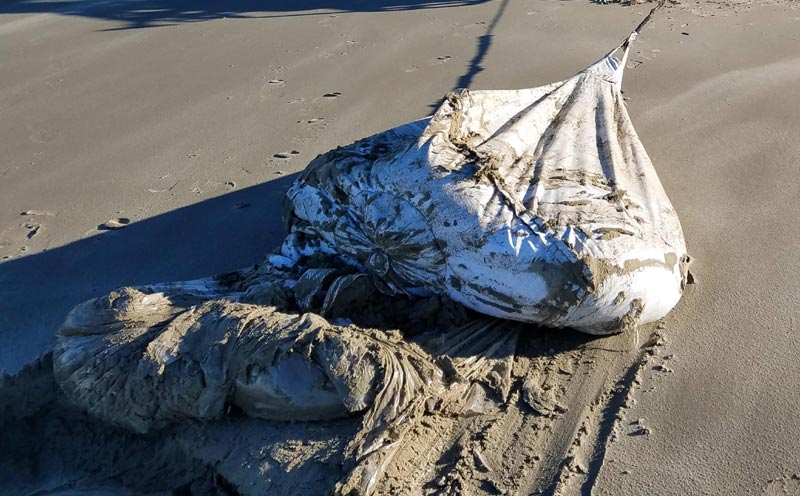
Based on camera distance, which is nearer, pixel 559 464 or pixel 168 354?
pixel 559 464

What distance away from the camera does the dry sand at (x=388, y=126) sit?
229 cm

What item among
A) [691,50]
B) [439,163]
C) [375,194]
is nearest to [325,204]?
[375,194]

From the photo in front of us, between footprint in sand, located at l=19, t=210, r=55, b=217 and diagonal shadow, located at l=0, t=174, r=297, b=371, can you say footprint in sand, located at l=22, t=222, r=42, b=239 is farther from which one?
diagonal shadow, located at l=0, t=174, r=297, b=371

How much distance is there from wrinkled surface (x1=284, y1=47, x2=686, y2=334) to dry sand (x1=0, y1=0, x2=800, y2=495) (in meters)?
0.25

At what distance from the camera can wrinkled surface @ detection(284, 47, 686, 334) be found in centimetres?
251

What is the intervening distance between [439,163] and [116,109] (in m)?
2.91

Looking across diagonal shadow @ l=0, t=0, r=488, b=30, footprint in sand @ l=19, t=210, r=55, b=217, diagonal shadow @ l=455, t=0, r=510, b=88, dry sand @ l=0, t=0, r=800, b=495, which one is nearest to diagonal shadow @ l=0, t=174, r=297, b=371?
dry sand @ l=0, t=0, r=800, b=495

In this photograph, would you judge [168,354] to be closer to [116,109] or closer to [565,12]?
[116,109]

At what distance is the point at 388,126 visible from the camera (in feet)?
14.3

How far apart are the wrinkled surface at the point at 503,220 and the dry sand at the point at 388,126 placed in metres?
0.25

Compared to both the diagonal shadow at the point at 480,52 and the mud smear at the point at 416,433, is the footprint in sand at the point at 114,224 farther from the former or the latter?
the diagonal shadow at the point at 480,52

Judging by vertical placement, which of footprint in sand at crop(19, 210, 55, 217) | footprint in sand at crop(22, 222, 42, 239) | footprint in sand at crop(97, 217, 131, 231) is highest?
footprint in sand at crop(97, 217, 131, 231)

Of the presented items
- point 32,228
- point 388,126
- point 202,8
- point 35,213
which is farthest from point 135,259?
point 202,8

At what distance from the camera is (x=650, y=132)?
4.16 meters
